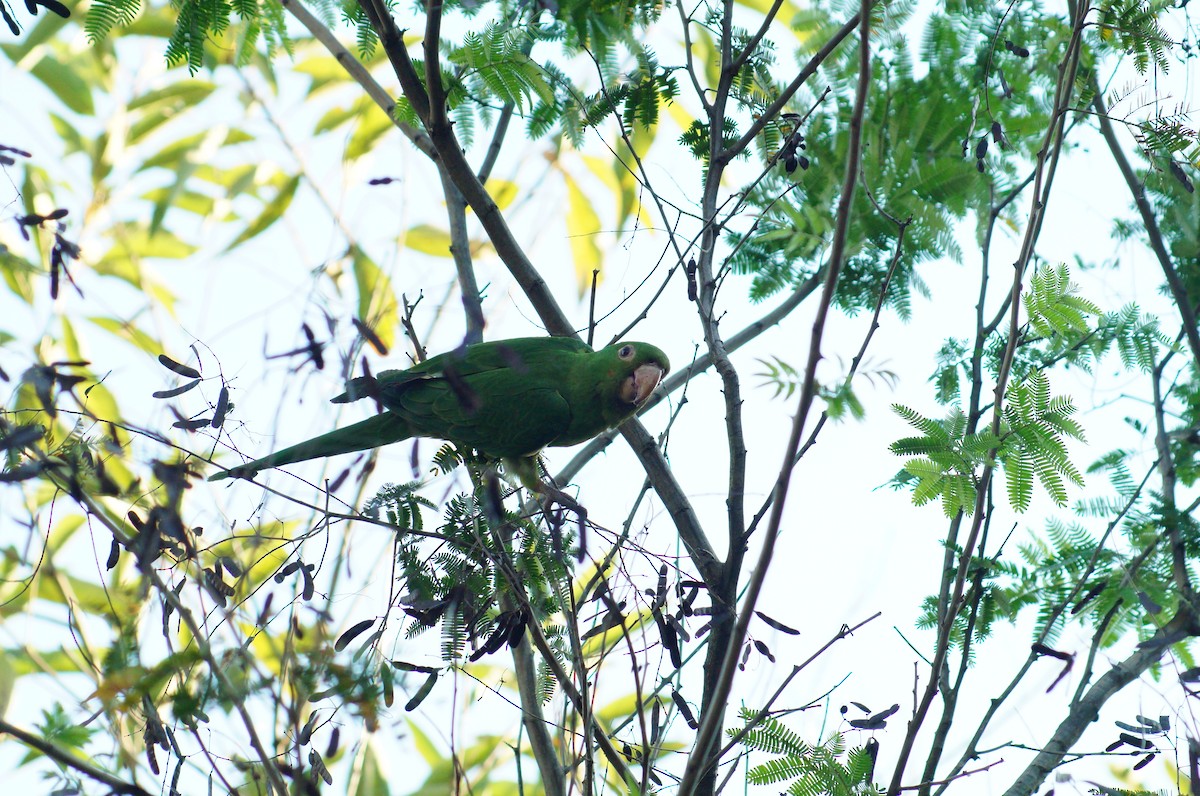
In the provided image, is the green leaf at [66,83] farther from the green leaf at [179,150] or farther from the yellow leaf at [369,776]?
the yellow leaf at [369,776]

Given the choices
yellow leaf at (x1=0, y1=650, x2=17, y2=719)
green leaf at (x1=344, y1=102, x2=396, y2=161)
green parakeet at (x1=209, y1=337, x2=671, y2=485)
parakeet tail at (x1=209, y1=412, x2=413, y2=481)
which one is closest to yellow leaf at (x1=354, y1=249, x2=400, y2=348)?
green parakeet at (x1=209, y1=337, x2=671, y2=485)

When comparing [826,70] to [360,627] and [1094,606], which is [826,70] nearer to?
[1094,606]

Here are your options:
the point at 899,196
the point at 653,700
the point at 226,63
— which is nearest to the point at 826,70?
the point at 899,196

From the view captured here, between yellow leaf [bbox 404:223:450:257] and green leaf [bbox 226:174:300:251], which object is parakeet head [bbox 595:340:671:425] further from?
green leaf [bbox 226:174:300:251]

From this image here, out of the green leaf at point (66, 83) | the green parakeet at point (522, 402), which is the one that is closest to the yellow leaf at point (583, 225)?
the green parakeet at point (522, 402)

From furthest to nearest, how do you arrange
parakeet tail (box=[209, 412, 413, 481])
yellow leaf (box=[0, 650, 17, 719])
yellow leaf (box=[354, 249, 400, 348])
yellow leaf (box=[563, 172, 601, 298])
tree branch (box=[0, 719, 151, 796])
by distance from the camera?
yellow leaf (box=[563, 172, 601, 298]) < yellow leaf (box=[0, 650, 17, 719]) < yellow leaf (box=[354, 249, 400, 348]) < parakeet tail (box=[209, 412, 413, 481]) < tree branch (box=[0, 719, 151, 796])

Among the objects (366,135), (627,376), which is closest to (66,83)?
(366,135)

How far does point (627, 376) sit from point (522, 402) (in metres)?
0.45

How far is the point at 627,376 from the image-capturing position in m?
4.29

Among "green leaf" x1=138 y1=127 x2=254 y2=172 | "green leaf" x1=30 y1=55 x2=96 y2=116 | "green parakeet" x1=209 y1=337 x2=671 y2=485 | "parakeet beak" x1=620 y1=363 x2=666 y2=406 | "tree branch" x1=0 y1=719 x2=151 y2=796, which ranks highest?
"green leaf" x1=30 y1=55 x2=96 y2=116

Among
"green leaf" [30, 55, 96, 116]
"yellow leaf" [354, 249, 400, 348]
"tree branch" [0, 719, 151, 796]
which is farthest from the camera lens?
"green leaf" [30, 55, 96, 116]

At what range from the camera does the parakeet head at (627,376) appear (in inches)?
168

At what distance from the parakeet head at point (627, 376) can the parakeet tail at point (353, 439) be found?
88cm

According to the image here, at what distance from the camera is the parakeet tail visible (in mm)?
4125
